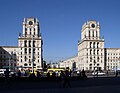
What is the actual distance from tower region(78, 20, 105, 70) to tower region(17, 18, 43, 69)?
2924 centimetres

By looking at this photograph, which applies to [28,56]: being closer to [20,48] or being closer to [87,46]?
[20,48]

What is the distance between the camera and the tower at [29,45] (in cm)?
15450

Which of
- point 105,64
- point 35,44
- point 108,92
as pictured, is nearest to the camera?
point 108,92

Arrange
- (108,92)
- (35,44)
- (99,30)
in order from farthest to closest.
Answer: (99,30) → (35,44) → (108,92)

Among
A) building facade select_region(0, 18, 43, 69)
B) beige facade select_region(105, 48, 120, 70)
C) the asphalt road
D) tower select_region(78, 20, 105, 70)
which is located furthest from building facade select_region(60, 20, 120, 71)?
the asphalt road

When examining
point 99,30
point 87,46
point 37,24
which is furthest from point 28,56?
point 99,30

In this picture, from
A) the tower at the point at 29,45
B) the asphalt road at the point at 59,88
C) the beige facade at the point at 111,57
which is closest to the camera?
the asphalt road at the point at 59,88

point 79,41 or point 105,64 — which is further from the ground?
point 79,41

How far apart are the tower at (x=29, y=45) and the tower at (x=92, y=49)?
95.9 ft

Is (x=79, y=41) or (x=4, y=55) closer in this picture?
(x=4, y=55)

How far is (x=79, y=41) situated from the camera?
621ft

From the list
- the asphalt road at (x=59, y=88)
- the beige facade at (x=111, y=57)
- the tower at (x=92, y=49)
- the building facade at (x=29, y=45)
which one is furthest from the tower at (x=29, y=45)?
the asphalt road at (x=59, y=88)

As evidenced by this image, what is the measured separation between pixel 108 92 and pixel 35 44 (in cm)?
13889

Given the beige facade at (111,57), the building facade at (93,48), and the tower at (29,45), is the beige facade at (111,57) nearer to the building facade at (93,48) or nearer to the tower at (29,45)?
the building facade at (93,48)
